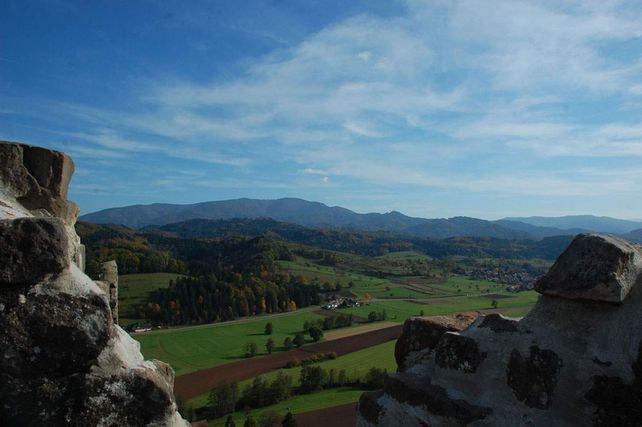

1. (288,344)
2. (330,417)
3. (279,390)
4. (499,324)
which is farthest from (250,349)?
(499,324)

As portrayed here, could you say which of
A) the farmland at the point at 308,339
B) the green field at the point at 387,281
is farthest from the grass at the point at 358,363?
the green field at the point at 387,281

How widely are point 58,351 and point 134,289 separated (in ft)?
376

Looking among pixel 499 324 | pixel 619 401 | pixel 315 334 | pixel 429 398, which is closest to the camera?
pixel 619 401

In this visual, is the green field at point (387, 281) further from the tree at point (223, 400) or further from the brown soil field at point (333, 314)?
the tree at point (223, 400)

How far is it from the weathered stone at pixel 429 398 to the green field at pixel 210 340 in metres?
59.3

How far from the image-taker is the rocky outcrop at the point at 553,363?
19.9 feet

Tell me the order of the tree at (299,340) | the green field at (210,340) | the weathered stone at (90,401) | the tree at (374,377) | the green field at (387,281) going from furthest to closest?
1. the green field at (387,281)
2. the tree at (299,340)
3. the green field at (210,340)
4. the tree at (374,377)
5. the weathered stone at (90,401)

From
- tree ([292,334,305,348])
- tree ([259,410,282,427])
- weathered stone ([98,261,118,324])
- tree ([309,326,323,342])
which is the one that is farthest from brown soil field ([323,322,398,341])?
weathered stone ([98,261,118,324])

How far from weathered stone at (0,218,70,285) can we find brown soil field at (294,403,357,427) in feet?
123

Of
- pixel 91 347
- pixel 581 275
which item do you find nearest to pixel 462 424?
pixel 581 275

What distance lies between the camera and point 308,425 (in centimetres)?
4203

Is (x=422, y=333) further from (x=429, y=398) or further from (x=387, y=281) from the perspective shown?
(x=387, y=281)

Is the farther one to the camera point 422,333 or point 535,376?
point 422,333

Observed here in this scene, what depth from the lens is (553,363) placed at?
254 inches
